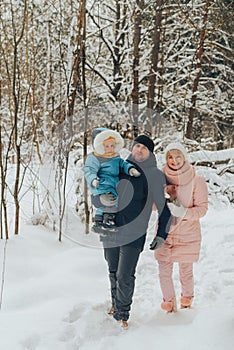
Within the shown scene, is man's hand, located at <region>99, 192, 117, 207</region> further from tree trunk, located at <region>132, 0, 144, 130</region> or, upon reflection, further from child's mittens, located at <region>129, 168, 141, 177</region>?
tree trunk, located at <region>132, 0, 144, 130</region>

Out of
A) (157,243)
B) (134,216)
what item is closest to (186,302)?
(157,243)

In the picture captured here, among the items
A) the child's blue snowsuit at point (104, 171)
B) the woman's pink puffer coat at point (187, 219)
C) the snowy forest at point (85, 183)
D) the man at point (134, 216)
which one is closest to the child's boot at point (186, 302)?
the snowy forest at point (85, 183)

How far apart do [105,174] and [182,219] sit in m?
0.68

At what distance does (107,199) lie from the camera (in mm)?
2602

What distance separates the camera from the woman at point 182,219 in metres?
2.77

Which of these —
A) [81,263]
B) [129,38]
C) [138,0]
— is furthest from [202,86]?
→ [81,263]

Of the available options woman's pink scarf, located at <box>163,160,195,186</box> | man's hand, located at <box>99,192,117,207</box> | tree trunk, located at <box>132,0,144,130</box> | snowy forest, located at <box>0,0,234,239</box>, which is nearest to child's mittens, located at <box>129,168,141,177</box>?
man's hand, located at <box>99,192,117,207</box>

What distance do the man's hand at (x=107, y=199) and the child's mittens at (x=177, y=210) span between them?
431 millimetres

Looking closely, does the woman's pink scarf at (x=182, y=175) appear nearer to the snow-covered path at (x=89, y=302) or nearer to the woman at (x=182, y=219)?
the woman at (x=182, y=219)

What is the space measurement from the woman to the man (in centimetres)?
12

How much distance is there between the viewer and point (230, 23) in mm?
8234

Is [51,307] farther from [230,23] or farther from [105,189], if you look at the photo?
[230,23]

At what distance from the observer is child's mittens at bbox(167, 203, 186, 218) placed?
2740 mm

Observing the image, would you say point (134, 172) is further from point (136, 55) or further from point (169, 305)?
point (136, 55)
